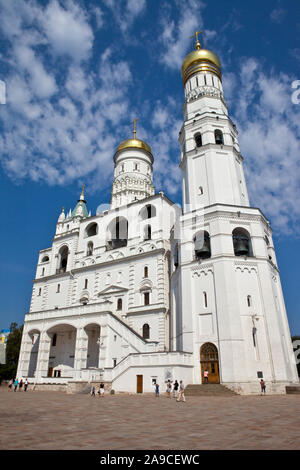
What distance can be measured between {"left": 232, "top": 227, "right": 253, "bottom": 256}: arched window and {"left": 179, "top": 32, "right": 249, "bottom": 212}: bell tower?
2769 millimetres

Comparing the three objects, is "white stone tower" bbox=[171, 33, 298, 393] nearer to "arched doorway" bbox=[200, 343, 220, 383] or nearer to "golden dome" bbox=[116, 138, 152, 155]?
"arched doorway" bbox=[200, 343, 220, 383]

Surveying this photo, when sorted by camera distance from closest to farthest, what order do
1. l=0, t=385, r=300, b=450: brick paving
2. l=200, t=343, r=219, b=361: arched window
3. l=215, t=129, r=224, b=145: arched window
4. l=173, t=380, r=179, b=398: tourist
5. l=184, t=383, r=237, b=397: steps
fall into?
l=0, t=385, r=300, b=450: brick paving
l=173, t=380, r=179, b=398: tourist
l=184, t=383, r=237, b=397: steps
l=200, t=343, r=219, b=361: arched window
l=215, t=129, r=224, b=145: arched window

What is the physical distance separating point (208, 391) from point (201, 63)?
33.5 m

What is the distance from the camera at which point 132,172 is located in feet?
146

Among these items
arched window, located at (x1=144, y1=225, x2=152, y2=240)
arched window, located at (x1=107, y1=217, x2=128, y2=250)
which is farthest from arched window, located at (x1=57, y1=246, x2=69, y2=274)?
arched window, located at (x1=144, y1=225, x2=152, y2=240)

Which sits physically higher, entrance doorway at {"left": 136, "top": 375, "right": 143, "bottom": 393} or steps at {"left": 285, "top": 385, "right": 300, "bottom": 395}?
entrance doorway at {"left": 136, "top": 375, "right": 143, "bottom": 393}

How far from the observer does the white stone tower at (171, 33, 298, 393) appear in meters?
21.8

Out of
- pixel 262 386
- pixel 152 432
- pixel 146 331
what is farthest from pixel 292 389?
pixel 152 432

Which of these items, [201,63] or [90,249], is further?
[90,249]

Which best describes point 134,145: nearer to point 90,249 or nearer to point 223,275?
point 90,249

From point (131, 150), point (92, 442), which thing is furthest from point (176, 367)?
point (131, 150)

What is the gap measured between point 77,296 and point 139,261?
30.5 feet

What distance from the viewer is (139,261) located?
3394 cm
